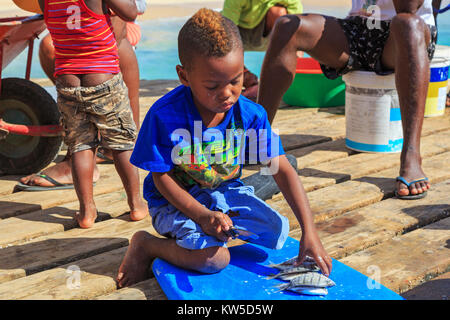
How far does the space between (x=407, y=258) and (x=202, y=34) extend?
3.08 ft

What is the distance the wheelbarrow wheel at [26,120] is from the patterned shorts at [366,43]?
4.71 feet

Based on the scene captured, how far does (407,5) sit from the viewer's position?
8.39 feet

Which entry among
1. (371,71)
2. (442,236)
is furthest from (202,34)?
(371,71)

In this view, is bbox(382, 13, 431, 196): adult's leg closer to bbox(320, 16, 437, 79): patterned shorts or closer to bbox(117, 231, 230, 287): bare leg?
bbox(320, 16, 437, 79): patterned shorts

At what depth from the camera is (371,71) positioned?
2.89 meters

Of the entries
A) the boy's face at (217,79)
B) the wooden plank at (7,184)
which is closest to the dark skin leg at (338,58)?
the boy's face at (217,79)

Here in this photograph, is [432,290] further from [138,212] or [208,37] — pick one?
[138,212]

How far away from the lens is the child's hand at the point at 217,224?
5.37ft

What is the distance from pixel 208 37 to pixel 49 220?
1.08m

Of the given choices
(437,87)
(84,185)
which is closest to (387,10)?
(437,87)

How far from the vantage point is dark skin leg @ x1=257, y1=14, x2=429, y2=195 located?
2537mm

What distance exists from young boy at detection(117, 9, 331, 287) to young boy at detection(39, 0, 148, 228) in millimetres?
428

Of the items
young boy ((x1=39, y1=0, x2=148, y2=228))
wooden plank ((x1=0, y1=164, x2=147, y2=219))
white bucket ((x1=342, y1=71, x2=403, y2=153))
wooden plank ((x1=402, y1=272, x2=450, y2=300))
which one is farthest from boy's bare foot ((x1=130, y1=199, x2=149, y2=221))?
white bucket ((x1=342, y1=71, x2=403, y2=153))
